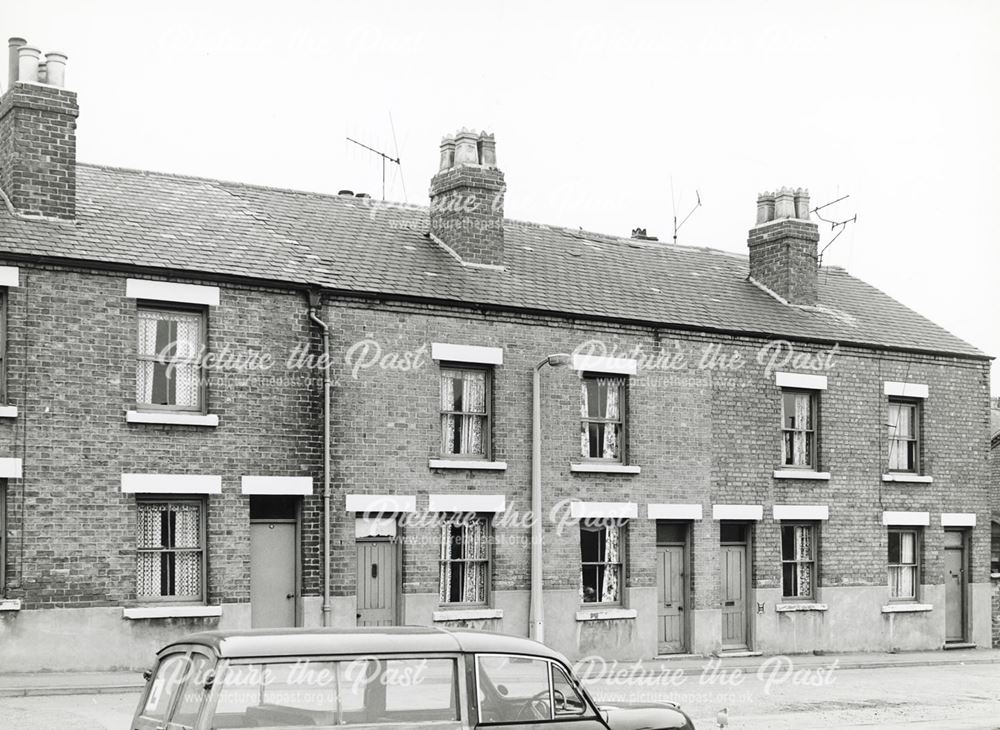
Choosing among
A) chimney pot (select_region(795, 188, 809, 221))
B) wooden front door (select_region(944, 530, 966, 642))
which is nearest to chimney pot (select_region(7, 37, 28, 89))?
chimney pot (select_region(795, 188, 809, 221))

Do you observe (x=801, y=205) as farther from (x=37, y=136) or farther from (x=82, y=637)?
(x=82, y=637)

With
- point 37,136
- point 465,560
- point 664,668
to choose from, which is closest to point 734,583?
point 664,668

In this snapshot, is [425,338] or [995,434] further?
[995,434]

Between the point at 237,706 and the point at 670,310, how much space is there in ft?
57.8

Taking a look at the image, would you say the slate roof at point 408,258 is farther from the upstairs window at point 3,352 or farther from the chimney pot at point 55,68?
the chimney pot at point 55,68

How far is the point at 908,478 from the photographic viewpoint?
26844mm

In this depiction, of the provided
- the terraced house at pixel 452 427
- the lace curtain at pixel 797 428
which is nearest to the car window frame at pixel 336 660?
the terraced house at pixel 452 427

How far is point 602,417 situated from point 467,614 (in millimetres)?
4528

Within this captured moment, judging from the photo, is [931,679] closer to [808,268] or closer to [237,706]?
[808,268]

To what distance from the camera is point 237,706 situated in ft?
26.2

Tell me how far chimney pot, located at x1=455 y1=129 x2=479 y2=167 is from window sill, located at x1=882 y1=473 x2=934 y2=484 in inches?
417

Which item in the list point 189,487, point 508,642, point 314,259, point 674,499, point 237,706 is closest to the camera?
point 237,706

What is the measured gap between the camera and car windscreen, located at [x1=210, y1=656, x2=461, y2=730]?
8.02 m

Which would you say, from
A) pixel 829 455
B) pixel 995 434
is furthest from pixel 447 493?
pixel 995 434
